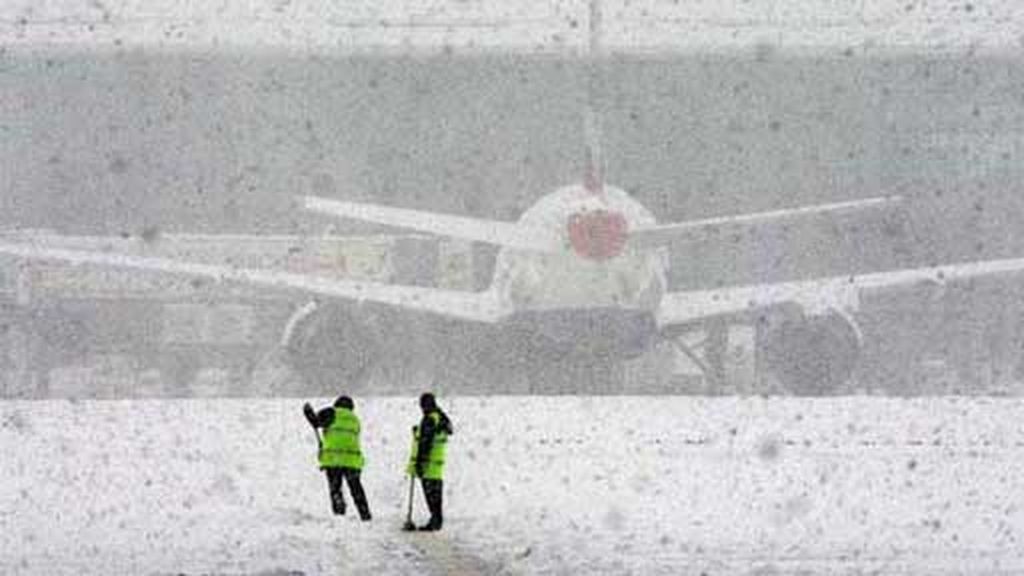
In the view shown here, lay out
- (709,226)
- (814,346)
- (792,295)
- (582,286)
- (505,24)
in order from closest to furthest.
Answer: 1. (709,226)
2. (792,295)
3. (582,286)
4. (814,346)
5. (505,24)

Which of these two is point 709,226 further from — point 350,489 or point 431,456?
point 431,456

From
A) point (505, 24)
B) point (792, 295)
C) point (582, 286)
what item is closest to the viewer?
point (792, 295)

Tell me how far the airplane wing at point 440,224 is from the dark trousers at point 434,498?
10394mm

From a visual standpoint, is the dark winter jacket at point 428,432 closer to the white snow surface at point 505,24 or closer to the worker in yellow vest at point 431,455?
the worker in yellow vest at point 431,455

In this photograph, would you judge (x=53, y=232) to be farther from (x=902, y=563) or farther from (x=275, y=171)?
(x=902, y=563)

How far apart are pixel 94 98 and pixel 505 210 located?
462 inches

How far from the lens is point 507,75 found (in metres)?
50.5

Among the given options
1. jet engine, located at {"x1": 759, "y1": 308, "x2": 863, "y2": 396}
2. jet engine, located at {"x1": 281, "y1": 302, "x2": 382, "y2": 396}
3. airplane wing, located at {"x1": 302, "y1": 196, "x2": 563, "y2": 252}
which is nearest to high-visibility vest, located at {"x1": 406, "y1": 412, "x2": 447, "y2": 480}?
airplane wing, located at {"x1": 302, "y1": 196, "x2": 563, "y2": 252}

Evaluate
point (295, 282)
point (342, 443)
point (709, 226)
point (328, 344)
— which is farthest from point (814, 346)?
point (342, 443)

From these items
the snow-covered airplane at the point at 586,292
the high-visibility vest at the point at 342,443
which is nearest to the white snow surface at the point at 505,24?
the snow-covered airplane at the point at 586,292

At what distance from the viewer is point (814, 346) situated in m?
25.9

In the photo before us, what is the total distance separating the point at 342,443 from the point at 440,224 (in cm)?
1147

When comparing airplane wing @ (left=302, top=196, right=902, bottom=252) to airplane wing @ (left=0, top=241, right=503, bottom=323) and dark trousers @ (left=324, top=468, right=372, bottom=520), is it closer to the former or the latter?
airplane wing @ (left=0, top=241, right=503, bottom=323)

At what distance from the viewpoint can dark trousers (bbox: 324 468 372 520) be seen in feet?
36.1
